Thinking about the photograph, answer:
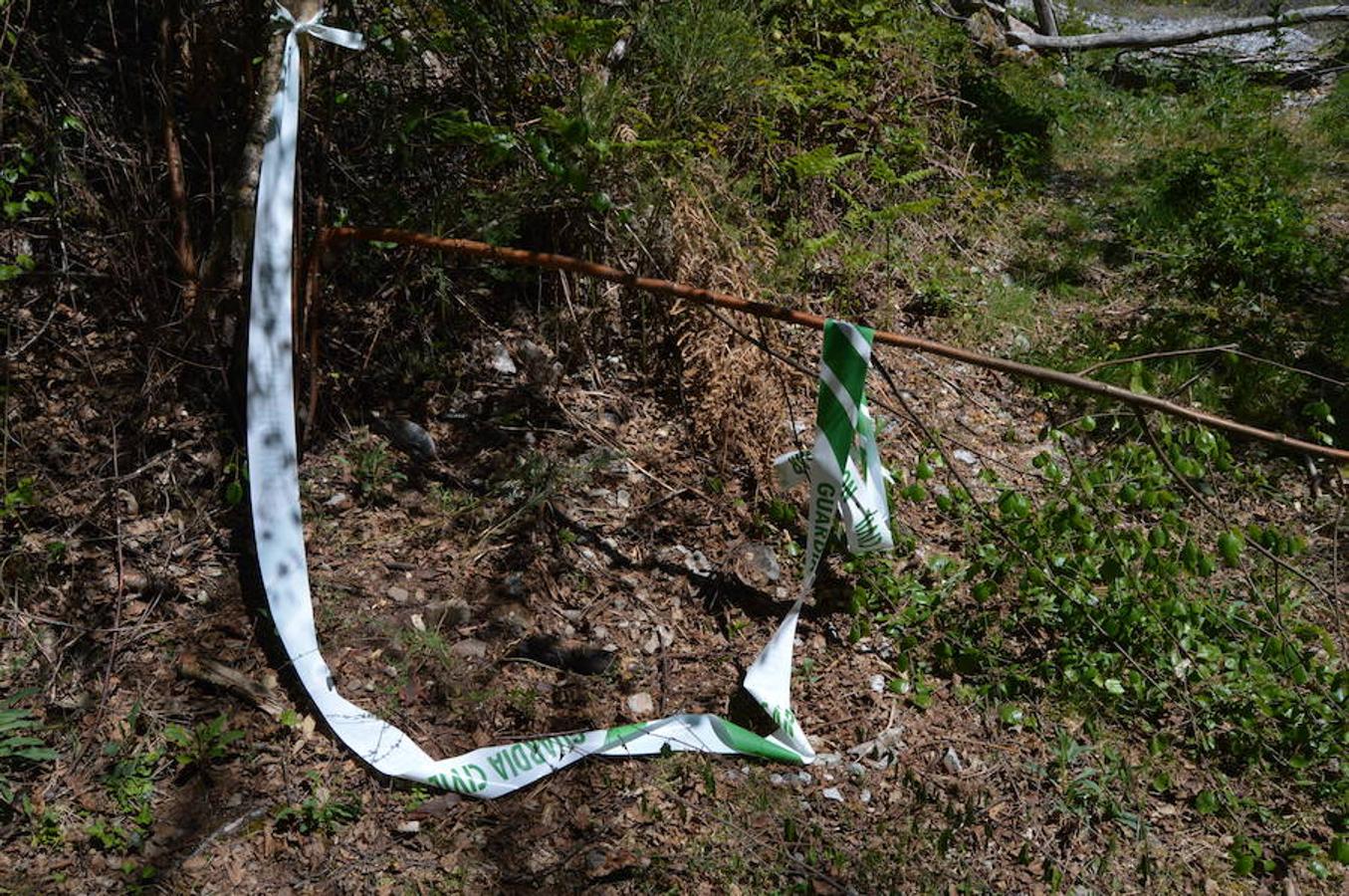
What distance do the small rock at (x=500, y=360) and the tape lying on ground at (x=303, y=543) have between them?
1006 millimetres

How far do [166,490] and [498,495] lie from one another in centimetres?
104

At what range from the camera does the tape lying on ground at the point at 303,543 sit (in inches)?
109

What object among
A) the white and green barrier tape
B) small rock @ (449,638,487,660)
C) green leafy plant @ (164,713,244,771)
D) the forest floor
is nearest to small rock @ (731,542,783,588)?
the forest floor

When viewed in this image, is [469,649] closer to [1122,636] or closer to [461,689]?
[461,689]

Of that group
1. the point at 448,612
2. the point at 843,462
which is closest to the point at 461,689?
the point at 448,612

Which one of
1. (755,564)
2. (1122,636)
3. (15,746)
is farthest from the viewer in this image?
(755,564)

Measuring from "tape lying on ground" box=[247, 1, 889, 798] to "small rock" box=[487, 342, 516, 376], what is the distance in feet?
3.30

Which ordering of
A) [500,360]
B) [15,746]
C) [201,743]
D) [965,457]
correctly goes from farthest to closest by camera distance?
[965,457] < [500,360] < [201,743] < [15,746]

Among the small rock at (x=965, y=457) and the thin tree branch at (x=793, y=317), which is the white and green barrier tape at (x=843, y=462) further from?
the small rock at (x=965, y=457)

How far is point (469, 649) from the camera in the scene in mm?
3076

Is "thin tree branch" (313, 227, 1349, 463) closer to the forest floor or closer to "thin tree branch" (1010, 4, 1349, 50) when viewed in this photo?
the forest floor

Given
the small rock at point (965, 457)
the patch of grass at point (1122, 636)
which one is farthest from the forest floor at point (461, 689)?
the small rock at point (965, 457)

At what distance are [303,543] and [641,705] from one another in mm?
1123

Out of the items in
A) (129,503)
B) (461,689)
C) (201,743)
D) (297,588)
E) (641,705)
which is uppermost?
(129,503)
